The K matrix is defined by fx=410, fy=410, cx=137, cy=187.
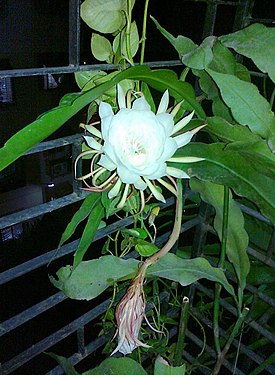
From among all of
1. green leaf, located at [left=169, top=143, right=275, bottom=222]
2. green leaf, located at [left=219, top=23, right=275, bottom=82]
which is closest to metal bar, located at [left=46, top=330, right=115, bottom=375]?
green leaf, located at [left=169, top=143, right=275, bottom=222]

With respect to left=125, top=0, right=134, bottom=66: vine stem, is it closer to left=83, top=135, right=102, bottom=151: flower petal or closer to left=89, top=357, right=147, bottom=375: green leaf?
left=83, top=135, right=102, bottom=151: flower petal

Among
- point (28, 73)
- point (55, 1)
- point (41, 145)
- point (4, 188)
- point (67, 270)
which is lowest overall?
point (4, 188)

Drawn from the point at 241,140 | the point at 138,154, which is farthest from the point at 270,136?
the point at 138,154

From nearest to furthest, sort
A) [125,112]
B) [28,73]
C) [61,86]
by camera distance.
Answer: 1. [125,112]
2. [28,73]
3. [61,86]

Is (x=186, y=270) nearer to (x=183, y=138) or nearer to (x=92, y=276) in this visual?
(x=92, y=276)

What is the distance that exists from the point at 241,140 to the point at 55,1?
51.2 inches

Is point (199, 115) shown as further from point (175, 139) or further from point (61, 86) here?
point (61, 86)

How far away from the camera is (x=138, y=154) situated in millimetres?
437

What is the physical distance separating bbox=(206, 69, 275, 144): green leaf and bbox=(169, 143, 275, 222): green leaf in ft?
0.13

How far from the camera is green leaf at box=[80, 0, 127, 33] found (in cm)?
53

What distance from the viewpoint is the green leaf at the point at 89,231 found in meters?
0.53

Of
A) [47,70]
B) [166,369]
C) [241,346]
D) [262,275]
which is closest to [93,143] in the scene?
[47,70]

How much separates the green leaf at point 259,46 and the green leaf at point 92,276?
339 mm

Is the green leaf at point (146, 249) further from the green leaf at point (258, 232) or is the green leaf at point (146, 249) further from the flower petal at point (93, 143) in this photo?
the green leaf at point (258, 232)
